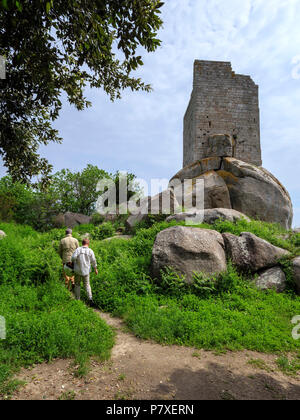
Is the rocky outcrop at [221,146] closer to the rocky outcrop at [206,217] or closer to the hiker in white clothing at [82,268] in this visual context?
the rocky outcrop at [206,217]

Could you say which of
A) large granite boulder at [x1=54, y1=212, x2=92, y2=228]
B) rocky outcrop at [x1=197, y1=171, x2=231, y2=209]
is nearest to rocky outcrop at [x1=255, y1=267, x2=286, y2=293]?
rocky outcrop at [x1=197, y1=171, x2=231, y2=209]

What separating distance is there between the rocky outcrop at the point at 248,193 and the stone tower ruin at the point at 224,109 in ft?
15.9

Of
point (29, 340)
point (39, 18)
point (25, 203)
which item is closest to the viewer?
point (39, 18)

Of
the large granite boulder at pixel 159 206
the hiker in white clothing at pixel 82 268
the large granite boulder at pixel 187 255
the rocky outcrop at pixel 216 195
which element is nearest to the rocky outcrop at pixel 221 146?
the rocky outcrop at pixel 216 195

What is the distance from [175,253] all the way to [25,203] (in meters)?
20.2

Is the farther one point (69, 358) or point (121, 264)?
point (121, 264)

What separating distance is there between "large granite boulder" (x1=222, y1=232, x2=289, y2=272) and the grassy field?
Result: 14.5 inches

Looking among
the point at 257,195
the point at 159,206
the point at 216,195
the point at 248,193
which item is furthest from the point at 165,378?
the point at 257,195

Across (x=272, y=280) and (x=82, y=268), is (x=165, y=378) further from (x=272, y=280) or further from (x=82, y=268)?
(x=272, y=280)

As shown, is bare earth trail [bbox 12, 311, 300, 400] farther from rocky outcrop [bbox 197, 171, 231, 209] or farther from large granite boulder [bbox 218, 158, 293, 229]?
large granite boulder [bbox 218, 158, 293, 229]

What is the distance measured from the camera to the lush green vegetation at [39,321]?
12.9 ft
